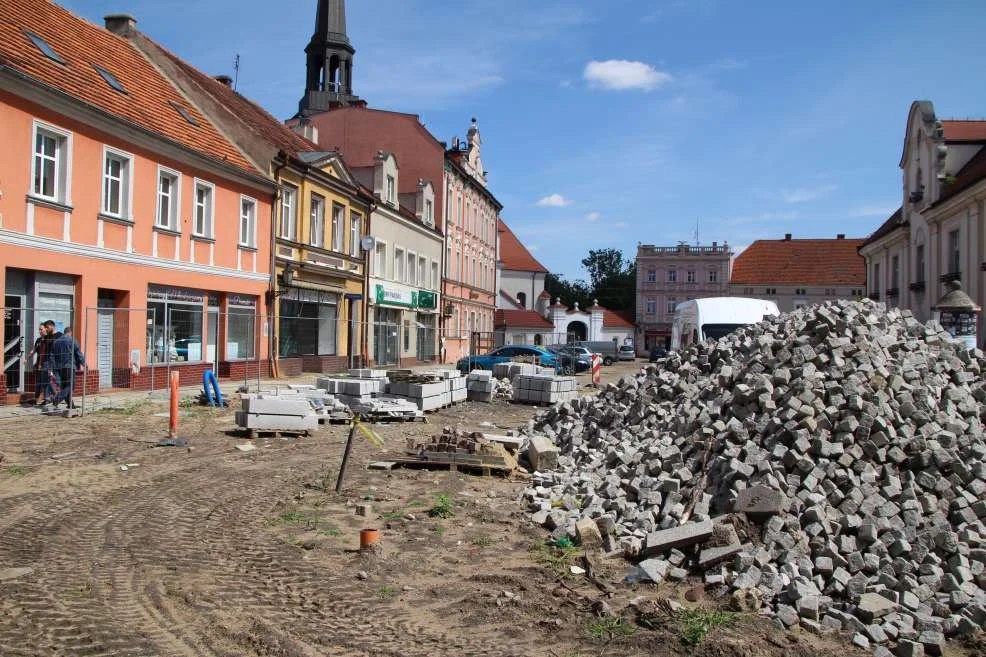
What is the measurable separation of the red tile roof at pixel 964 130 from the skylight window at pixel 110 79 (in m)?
32.5

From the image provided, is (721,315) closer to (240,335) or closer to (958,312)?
(958,312)

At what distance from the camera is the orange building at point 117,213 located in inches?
606

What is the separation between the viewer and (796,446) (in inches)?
300

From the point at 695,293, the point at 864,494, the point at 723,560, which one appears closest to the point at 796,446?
the point at 864,494

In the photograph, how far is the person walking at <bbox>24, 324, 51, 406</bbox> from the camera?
14.5 m

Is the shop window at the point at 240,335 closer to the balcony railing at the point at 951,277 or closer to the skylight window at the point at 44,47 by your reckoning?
the skylight window at the point at 44,47

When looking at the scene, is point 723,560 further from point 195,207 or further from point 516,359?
point 516,359

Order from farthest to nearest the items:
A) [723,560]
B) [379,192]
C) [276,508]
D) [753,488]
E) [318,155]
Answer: [379,192] < [318,155] < [276,508] < [753,488] < [723,560]

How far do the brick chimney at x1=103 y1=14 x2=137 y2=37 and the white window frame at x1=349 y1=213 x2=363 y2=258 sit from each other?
9960mm

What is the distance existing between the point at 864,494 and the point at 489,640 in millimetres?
4049

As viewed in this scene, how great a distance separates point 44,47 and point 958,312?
23.8m

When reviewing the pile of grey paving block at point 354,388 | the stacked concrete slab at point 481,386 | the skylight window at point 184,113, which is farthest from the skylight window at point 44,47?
the stacked concrete slab at point 481,386

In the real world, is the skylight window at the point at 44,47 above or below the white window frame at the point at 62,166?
above

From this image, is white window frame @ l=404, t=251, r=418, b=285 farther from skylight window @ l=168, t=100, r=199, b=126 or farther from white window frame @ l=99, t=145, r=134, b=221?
white window frame @ l=99, t=145, r=134, b=221
